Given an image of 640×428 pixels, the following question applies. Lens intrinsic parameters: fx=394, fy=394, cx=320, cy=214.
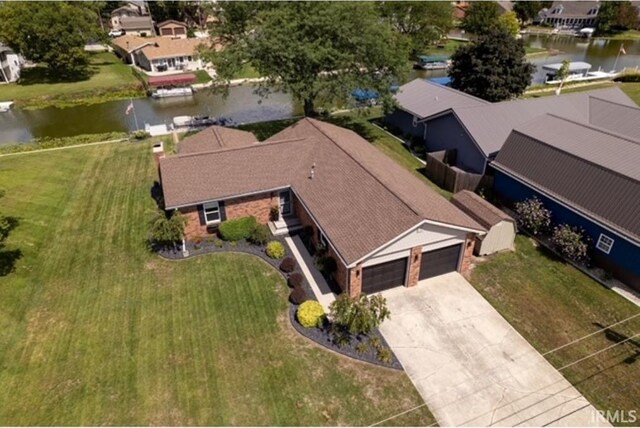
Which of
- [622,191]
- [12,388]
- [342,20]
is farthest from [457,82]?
[12,388]

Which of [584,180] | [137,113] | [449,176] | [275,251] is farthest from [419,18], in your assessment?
[275,251]

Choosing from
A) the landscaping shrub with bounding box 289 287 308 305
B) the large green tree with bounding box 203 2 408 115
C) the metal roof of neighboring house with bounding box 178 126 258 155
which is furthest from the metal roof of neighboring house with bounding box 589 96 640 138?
the metal roof of neighboring house with bounding box 178 126 258 155

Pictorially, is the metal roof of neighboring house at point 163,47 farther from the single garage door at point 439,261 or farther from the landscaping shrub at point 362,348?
the landscaping shrub at point 362,348

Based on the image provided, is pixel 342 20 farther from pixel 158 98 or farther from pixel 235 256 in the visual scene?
pixel 158 98

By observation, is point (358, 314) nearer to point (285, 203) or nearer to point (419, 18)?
point (285, 203)

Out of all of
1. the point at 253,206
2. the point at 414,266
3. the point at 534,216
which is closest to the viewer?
the point at 414,266

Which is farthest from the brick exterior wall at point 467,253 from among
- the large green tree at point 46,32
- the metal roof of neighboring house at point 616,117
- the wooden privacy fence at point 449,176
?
the large green tree at point 46,32
